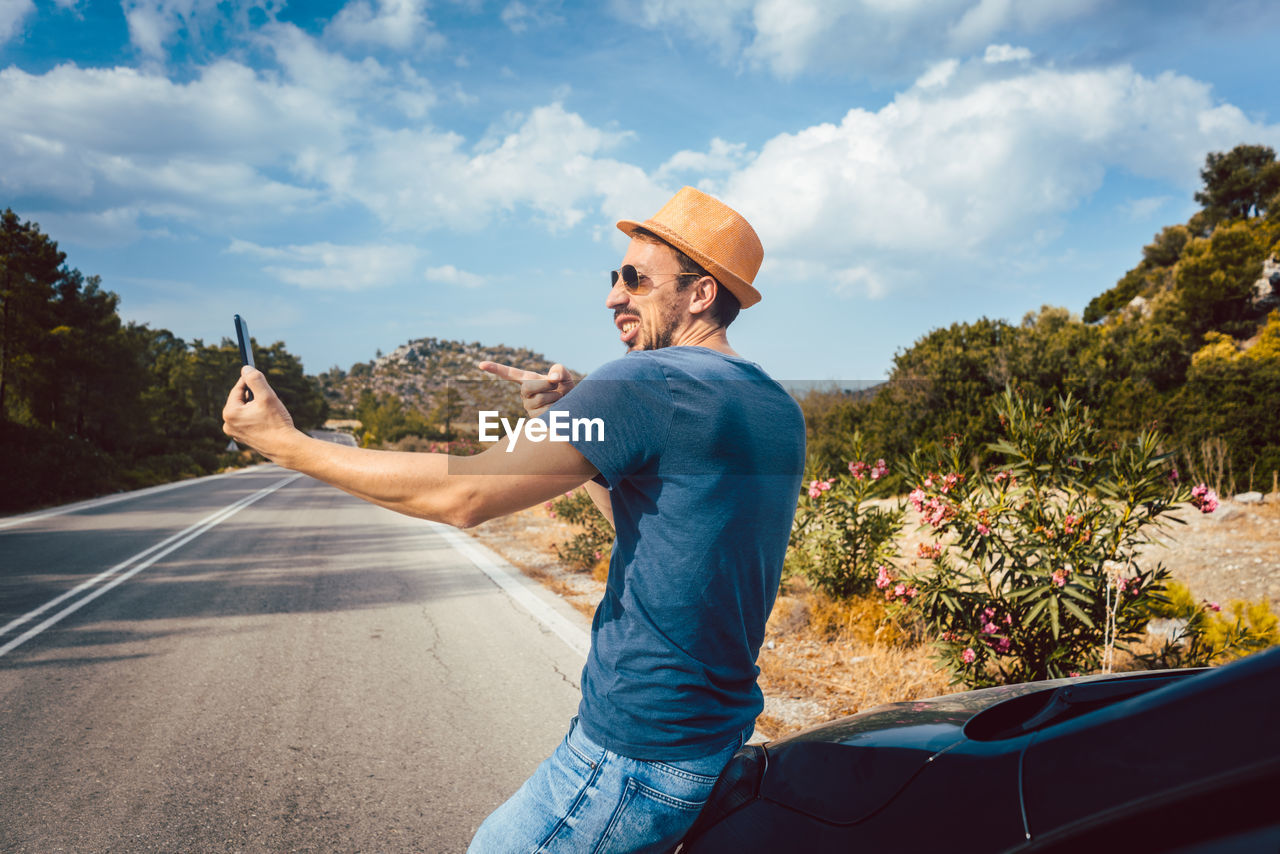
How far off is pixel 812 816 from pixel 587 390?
800mm

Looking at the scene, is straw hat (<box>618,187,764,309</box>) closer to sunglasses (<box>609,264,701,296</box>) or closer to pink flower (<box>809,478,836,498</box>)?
sunglasses (<box>609,264,701,296</box>)

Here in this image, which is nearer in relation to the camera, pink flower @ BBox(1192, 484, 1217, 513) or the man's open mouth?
the man's open mouth

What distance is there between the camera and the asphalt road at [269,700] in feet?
10.3

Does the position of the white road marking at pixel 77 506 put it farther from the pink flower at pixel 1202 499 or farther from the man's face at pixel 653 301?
the pink flower at pixel 1202 499

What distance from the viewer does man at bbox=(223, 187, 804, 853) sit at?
1.25 meters

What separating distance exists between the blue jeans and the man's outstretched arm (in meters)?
0.51

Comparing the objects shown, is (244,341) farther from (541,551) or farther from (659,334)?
(541,551)

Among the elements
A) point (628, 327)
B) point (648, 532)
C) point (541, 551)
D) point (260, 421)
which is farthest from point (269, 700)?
point (541, 551)

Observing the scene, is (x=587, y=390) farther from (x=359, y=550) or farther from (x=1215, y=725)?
(x=359, y=550)

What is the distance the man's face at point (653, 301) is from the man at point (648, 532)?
0.28 meters

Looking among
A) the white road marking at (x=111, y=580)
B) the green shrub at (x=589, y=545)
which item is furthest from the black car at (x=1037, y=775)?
the green shrub at (x=589, y=545)

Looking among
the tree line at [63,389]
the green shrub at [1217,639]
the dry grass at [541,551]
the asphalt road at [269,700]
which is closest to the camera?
the asphalt road at [269,700]

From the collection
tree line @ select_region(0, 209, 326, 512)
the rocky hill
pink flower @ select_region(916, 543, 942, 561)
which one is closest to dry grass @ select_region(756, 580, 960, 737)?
pink flower @ select_region(916, 543, 942, 561)

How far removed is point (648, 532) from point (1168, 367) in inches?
1368
